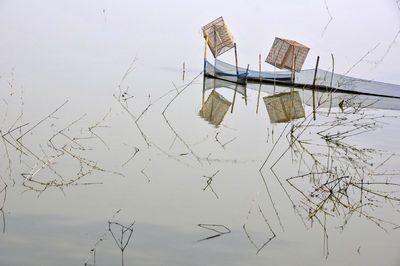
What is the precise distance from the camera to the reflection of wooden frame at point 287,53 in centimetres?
1376

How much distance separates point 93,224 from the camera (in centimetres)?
383

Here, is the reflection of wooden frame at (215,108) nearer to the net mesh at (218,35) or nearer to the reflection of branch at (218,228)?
the net mesh at (218,35)

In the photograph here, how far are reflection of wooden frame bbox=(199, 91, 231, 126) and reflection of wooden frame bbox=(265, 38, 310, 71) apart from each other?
8.41ft

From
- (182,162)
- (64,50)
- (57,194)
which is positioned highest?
(64,50)

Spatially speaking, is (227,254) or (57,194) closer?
(227,254)

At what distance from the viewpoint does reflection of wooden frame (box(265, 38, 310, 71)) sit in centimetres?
1376

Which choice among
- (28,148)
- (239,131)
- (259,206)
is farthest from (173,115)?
(259,206)

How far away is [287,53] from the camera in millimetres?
13938

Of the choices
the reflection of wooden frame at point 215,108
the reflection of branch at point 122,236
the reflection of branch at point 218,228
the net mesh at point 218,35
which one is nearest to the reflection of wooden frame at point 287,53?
the net mesh at point 218,35

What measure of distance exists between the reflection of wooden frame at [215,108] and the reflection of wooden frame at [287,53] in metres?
2.56

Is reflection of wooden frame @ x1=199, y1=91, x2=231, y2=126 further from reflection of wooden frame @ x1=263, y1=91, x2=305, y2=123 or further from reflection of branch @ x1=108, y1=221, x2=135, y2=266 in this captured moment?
reflection of branch @ x1=108, y1=221, x2=135, y2=266

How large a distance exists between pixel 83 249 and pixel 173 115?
4.91m

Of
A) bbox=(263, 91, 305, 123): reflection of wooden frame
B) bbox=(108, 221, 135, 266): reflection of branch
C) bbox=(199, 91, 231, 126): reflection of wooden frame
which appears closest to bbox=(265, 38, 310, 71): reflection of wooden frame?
bbox=(263, 91, 305, 123): reflection of wooden frame

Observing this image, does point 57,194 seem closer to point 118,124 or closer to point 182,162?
point 182,162
